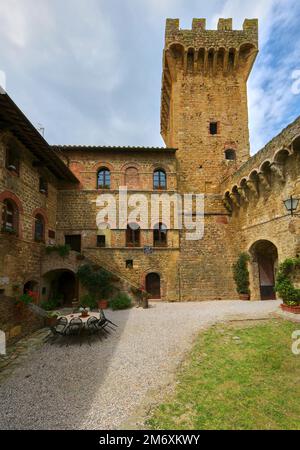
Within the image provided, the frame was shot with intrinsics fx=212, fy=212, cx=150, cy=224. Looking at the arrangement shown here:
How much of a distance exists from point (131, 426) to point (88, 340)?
388 cm

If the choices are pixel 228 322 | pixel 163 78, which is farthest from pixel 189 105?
pixel 228 322

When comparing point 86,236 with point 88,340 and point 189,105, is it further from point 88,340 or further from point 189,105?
point 189,105

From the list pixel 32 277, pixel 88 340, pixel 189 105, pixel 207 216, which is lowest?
pixel 88 340

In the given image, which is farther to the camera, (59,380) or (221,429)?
(59,380)

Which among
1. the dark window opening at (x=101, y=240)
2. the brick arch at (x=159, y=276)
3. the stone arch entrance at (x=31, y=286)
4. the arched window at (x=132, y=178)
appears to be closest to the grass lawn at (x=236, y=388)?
the brick arch at (x=159, y=276)

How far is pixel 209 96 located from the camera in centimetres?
1619

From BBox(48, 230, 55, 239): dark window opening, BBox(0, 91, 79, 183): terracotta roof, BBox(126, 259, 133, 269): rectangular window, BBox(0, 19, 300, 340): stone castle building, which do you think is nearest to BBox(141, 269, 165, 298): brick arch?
BBox(0, 19, 300, 340): stone castle building

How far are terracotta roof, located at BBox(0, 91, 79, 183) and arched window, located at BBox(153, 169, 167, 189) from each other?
5819 millimetres

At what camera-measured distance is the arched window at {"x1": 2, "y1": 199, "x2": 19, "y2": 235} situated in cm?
903

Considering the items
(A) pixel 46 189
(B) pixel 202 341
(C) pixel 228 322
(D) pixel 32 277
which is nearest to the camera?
(B) pixel 202 341

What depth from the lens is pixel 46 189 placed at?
41.7 ft

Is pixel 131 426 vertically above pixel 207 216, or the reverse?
pixel 207 216

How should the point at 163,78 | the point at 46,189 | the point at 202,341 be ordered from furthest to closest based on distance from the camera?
1. the point at 163,78
2. the point at 46,189
3. the point at 202,341

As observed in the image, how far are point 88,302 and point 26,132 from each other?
8.86m
